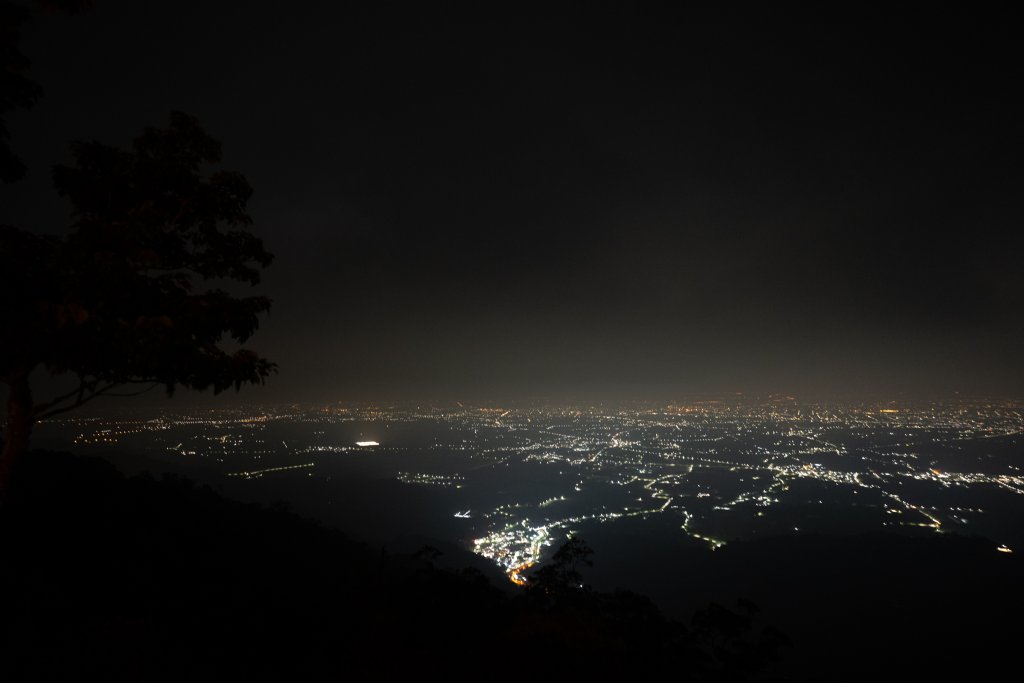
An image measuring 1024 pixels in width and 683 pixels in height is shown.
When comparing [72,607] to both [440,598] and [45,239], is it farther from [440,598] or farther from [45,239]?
[440,598]

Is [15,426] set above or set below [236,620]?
above

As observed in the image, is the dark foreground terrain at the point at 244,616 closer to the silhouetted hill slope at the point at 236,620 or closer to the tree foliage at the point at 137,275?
the silhouetted hill slope at the point at 236,620

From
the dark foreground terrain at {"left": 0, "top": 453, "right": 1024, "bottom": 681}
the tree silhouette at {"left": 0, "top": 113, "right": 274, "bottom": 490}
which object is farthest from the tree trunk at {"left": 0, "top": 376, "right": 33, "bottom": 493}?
the dark foreground terrain at {"left": 0, "top": 453, "right": 1024, "bottom": 681}

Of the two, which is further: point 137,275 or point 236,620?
point 236,620

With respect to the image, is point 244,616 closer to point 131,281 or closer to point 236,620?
point 236,620

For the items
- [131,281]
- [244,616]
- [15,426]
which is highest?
[131,281]

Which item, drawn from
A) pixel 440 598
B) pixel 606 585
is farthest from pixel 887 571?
pixel 440 598

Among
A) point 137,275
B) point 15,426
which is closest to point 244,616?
point 15,426

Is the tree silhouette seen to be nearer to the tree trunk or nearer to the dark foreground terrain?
the tree trunk

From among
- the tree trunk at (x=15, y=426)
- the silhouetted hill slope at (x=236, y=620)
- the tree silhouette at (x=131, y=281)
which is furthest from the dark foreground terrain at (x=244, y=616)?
the tree silhouette at (x=131, y=281)
